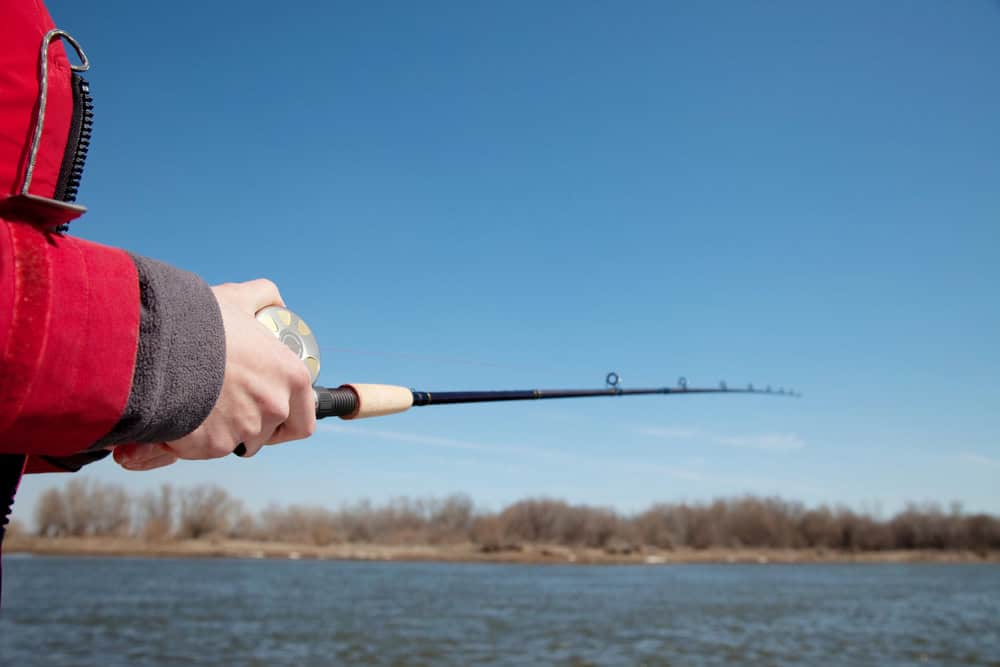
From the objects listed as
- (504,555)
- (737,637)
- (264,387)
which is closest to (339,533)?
(504,555)

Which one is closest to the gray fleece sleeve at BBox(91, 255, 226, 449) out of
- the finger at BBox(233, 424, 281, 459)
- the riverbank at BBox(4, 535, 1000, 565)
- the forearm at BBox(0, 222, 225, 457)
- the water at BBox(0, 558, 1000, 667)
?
the forearm at BBox(0, 222, 225, 457)

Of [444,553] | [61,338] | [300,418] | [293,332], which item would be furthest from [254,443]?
[444,553]

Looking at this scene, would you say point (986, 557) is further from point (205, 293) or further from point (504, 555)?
point (205, 293)

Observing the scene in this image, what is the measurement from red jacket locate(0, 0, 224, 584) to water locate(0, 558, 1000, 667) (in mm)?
17862

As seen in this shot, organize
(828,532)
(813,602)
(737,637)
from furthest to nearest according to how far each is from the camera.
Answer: (828,532) < (813,602) < (737,637)

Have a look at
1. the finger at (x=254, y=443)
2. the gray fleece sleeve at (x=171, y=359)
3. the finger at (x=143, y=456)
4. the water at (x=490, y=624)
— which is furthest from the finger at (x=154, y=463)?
the water at (x=490, y=624)

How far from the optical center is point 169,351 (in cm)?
107

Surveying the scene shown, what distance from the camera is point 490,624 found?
24438 millimetres

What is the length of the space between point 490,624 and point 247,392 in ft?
81.5

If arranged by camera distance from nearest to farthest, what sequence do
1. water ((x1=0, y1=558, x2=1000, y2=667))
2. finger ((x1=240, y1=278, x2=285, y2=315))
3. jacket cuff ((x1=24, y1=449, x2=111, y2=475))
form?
1. jacket cuff ((x1=24, y1=449, x2=111, y2=475))
2. finger ((x1=240, y1=278, x2=285, y2=315))
3. water ((x1=0, y1=558, x2=1000, y2=667))

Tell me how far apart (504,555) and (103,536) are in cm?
4095

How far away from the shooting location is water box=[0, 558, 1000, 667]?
61.9 feet

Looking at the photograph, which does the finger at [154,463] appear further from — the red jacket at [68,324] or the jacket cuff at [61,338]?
the jacket cuff at [61,338]

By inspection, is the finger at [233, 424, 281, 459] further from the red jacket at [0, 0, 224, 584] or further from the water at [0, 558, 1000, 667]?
the water at [0, 558, 1000, 667]
